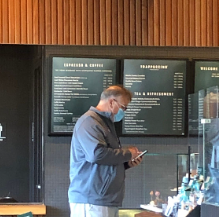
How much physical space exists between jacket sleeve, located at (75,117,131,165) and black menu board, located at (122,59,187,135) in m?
1.00

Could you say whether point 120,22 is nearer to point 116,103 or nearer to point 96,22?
point 96,22

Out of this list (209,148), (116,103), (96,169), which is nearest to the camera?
(209,148)

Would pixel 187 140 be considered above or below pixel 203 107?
below

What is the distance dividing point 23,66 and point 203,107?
69.9 inches

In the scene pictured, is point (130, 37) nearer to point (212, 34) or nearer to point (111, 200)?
point (212, 34)

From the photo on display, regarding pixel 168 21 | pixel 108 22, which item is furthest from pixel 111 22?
pixel 168 21

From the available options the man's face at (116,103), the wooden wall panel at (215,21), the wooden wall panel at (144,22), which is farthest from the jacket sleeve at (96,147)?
the wooden wall panel at (215,21)

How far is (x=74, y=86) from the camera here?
3.57 meters

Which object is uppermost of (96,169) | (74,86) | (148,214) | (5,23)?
(5,23)

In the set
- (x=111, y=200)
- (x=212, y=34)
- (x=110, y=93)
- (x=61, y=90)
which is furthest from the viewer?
(x=212, y=34)

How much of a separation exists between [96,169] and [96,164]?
32 millimetres

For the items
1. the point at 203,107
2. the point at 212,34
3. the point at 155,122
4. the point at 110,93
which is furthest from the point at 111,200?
the point at 212,34

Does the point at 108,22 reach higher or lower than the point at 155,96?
higher

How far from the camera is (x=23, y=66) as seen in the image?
12.5ft
